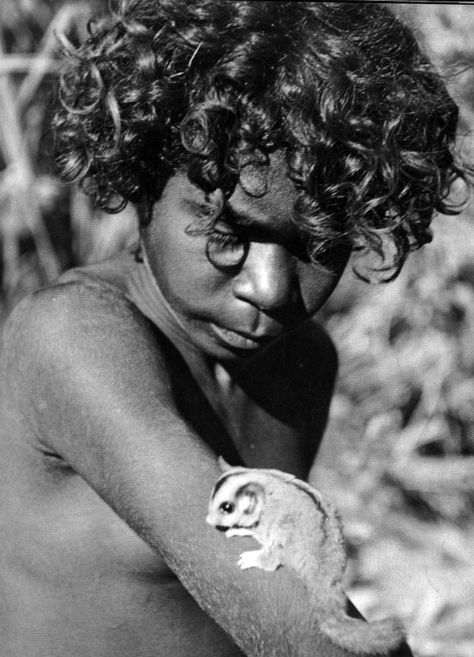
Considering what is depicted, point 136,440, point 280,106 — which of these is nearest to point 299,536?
point 136,440

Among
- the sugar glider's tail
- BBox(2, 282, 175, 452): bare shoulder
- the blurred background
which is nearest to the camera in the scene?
the sugar glider's tail

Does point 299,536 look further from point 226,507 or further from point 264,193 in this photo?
point 264,193

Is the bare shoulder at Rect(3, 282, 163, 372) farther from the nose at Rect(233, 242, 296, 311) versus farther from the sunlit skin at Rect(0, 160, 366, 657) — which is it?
the nose at Rect(233, 242, 296, 311)

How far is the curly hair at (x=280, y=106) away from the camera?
90 centimetres

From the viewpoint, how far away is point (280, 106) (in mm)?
905

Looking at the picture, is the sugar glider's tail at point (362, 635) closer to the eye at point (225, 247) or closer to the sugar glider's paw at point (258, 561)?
the sugar glider's paw at point (258, 561)

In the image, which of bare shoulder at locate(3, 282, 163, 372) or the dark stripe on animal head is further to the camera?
bare shoulder at locate(3, 282, 163, 372)

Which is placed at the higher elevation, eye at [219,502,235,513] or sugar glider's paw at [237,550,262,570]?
eye at [219,502,235,513]

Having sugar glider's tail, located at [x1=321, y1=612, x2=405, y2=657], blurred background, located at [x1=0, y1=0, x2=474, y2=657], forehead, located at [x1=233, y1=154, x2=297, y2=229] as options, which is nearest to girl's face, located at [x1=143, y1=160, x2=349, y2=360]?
forehead, located at [x1=233, y1=154, x2=297, y2=229]

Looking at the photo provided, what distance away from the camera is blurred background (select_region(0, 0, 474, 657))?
207cm

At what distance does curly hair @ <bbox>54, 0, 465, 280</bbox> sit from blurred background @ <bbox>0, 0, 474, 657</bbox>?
1044 millimetres

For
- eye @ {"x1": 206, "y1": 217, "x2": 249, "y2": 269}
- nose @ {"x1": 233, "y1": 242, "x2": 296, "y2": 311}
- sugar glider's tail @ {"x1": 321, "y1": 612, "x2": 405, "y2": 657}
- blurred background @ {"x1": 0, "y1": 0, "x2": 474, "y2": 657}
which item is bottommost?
blurred background @ {"x1": 0, "y1": 0, "x2": 474, "y2": 657}

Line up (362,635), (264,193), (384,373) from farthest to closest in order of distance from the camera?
(384,373) < (264,193) < (362,635)

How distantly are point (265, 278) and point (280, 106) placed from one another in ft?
0.48
